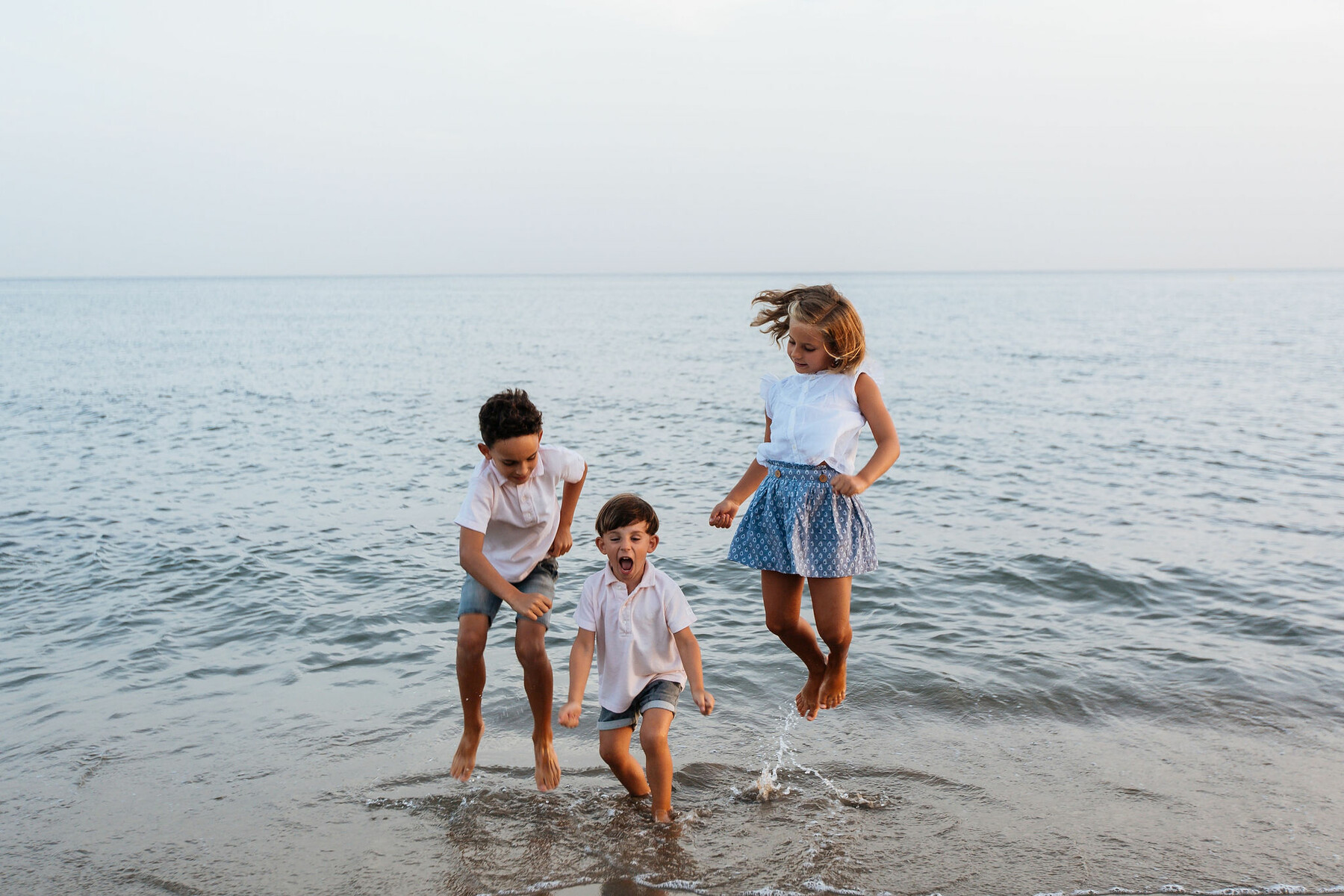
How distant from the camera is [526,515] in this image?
14.7 feet

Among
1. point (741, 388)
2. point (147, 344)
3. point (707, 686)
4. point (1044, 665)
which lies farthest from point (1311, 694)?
point (147, 344)

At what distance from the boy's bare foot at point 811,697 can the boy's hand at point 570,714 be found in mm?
Result: 1434

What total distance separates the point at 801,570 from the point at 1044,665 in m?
3.05

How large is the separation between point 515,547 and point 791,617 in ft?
4.37

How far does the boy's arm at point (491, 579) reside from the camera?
418cm

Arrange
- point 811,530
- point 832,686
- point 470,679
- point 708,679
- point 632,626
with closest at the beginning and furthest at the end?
point 632,626 < point 811,530 < point 470,679 < point 832,686 < point 708,679

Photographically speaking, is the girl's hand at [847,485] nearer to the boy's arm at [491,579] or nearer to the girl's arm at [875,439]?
the girl's arm at [875,439]

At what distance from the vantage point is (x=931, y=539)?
10062 mm

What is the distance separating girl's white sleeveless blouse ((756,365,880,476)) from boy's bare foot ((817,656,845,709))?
106 cm

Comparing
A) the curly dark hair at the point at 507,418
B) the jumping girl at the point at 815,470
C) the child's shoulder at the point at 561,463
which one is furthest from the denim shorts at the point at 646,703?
the curly dark hair at the point at 507,418

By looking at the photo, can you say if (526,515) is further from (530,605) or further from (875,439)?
(875,439)

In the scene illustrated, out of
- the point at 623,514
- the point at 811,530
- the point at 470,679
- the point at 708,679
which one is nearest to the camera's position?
the point at 623,514

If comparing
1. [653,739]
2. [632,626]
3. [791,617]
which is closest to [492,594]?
[632,626]

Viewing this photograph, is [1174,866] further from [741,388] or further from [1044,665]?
[741,388]
